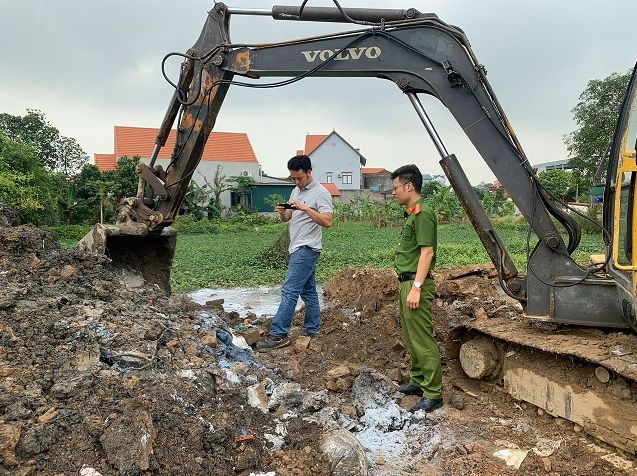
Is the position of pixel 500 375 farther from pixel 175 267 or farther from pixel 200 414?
pixel 175 267

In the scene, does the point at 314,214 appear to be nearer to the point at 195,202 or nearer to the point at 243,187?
the point at 195,202

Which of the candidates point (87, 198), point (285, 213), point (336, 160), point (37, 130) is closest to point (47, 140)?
point (37, 130)

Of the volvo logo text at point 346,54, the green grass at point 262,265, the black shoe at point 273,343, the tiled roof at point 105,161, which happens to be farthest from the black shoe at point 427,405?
the tiled roof at point 105,161

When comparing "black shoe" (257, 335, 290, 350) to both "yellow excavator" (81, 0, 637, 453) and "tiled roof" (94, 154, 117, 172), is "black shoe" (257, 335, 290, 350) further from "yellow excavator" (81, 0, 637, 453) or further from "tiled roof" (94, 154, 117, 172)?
"tiled roof" (94, 154, 117, 172)

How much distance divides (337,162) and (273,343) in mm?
47662

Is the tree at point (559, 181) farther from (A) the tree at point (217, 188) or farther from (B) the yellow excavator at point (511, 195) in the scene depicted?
(B) the yellow excavator at point (511, 195)

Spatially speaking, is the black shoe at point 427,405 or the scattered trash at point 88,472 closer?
the scattered trash at point 88,472

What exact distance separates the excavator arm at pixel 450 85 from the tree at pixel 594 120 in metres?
26.1

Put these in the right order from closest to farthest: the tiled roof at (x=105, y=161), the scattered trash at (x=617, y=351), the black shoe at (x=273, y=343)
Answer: the scattered trash at (x=617, y=351)
the black shoe at (x=273, y=343)
the tiled roof at (x=105, y=161)

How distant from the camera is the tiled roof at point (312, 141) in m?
55.5

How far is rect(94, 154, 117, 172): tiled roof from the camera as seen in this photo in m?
39.1

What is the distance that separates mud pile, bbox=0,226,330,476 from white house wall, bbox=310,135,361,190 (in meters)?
47.9

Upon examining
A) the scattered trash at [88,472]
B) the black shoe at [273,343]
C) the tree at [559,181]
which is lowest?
the black shoe at [273,343]

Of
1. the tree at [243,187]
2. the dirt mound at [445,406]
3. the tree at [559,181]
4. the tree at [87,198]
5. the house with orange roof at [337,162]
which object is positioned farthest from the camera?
the house with orange roof at [337,162]
